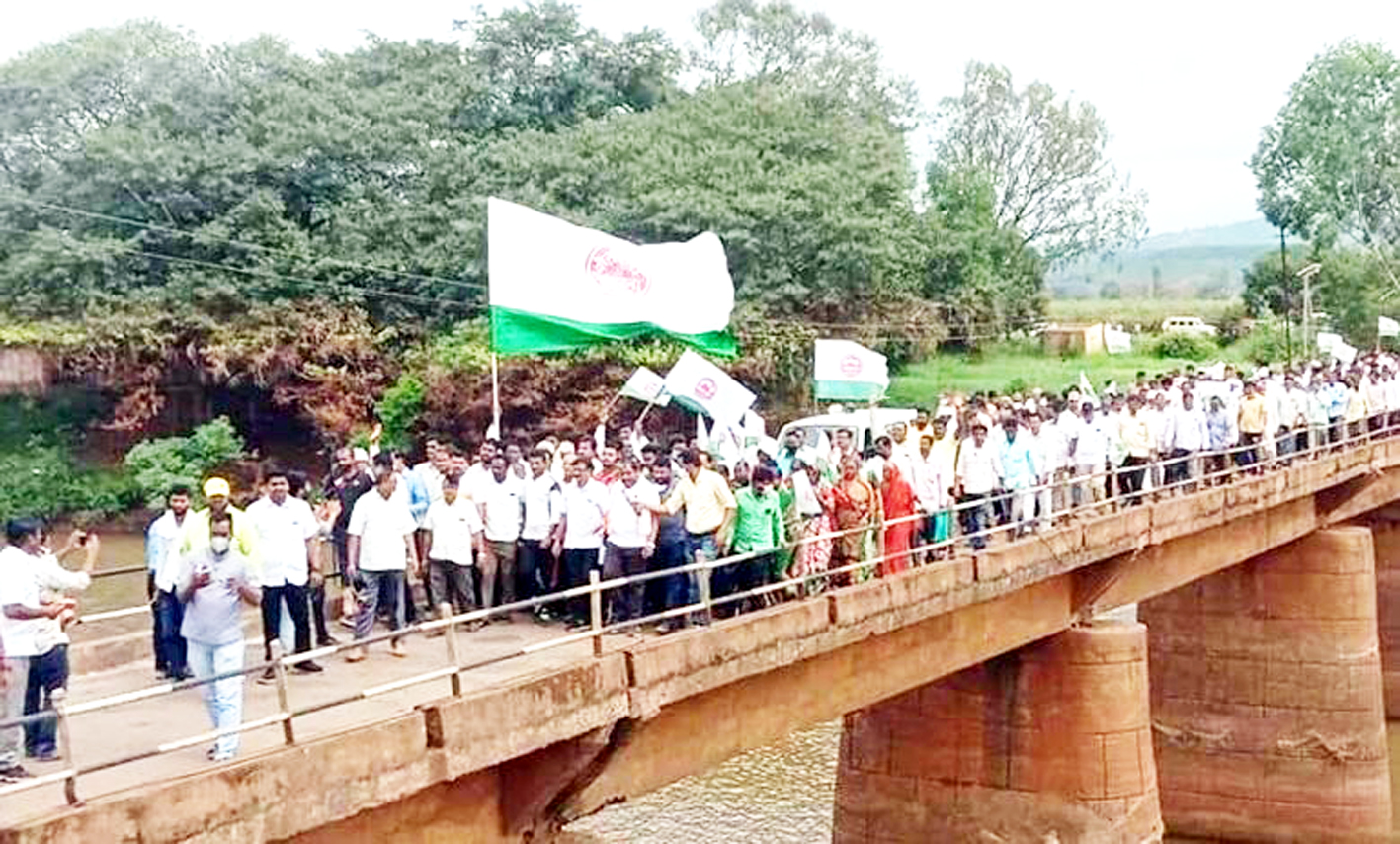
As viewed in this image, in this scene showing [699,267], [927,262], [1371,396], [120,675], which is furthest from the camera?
[927,262]

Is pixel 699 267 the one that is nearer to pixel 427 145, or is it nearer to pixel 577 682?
pixel 577 682

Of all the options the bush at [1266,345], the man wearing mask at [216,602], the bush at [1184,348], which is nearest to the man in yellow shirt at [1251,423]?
the man wearing mask at [216,602]

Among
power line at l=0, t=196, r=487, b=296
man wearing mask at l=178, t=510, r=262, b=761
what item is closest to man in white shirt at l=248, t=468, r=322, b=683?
man wearing mask at l=178, t=510, r=262, b=761

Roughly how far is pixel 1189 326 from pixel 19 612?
61678mm

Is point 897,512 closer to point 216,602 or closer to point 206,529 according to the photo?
point 206,529

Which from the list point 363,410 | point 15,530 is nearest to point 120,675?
point 15,530

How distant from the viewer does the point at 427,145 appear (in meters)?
46.6

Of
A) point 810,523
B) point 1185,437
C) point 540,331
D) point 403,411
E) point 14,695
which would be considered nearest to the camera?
point 14,695

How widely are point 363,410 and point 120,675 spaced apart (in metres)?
31.1

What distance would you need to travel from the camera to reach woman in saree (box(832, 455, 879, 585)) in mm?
14508

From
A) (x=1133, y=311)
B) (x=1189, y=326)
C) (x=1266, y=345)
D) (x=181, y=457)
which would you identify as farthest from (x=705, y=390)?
(x=1133, y=311)

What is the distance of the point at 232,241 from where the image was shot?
142 ft

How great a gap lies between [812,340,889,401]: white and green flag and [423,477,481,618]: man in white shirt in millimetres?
10366

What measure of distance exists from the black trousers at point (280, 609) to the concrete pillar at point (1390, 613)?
21.5 m
